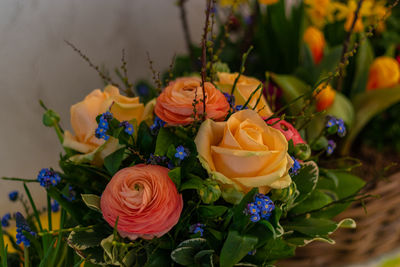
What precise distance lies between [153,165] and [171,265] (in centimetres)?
10

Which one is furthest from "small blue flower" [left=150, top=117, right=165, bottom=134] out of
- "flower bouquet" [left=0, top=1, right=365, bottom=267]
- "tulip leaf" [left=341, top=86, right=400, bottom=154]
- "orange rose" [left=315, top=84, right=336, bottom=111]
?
"tulip leaf" [left=341, top=86, right=400, bottom=154]

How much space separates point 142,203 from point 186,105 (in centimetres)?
9

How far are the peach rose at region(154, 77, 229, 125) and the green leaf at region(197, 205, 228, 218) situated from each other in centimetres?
8

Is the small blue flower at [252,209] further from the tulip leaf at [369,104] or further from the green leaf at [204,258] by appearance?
the tulip leaf at [369,104]

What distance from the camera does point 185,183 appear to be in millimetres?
314

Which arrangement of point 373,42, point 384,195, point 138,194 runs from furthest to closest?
point 373,42 → point 384,195 → point 138,194

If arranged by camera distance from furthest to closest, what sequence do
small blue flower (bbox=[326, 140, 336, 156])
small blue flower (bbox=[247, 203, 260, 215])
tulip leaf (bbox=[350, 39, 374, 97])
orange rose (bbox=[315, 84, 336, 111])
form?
tulip leaf (bbox=[350, 39, 374, 97]) < orange rose (bbox=[315, 84, 336, 111]) < small blue flower (bbox=[326, 140, 336, 156]) < small blue flower (bbox=[247, 203, 260, 215])

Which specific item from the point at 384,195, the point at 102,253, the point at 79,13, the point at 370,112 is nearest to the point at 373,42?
the point at 370,112

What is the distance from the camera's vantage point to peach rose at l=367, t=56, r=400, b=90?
585 millimetres

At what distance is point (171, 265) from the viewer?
1.14 feet

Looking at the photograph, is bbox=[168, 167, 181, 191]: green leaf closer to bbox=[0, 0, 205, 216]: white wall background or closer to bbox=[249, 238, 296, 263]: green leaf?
bbox=[249, 238, 296, 263]: green leaf

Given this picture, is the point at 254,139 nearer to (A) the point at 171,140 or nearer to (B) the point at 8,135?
(A) the point at 171,140

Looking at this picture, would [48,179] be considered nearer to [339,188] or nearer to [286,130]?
[286,130]

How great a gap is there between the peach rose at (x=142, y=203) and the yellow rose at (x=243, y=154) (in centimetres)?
4
